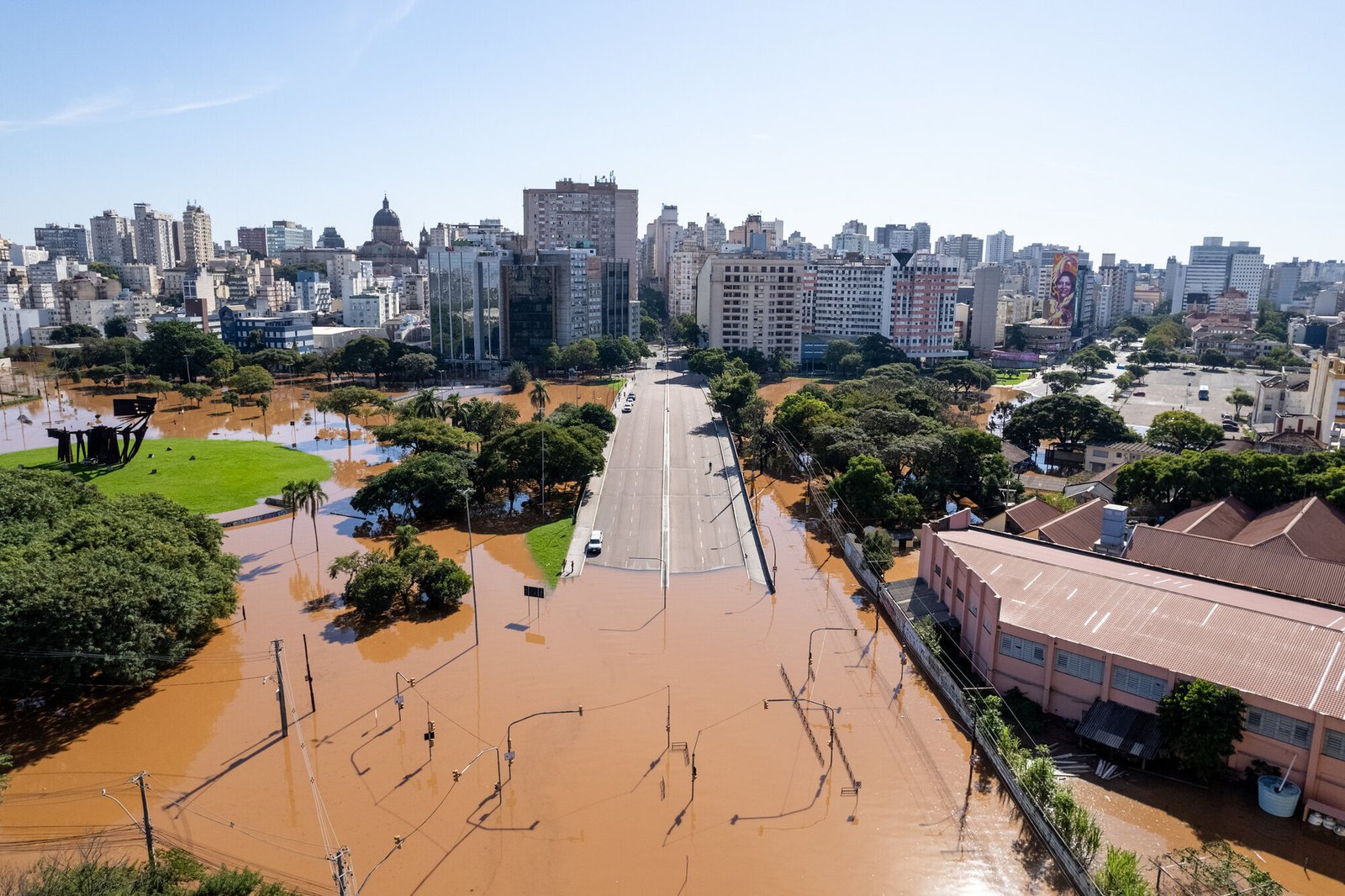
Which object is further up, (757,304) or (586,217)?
(586,217)

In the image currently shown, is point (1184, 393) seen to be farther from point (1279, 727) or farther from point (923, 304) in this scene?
point (1279, 727)

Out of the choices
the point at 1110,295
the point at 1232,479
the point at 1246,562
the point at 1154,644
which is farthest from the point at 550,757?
the point at 1110,295

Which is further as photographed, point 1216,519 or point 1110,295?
point 1110,295

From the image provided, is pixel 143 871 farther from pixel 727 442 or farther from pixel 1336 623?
pixel 727 442

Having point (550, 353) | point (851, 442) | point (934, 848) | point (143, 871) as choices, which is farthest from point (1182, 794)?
point (550, 353)

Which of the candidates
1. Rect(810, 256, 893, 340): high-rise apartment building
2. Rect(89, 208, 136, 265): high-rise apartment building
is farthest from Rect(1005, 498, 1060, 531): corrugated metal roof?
Rect(89, 208, 136, 265): high-rise apartment building

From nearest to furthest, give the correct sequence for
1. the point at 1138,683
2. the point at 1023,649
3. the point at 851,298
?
1. the point at 1138,683
2. the point at 1023,649
3. the point at 851,298
